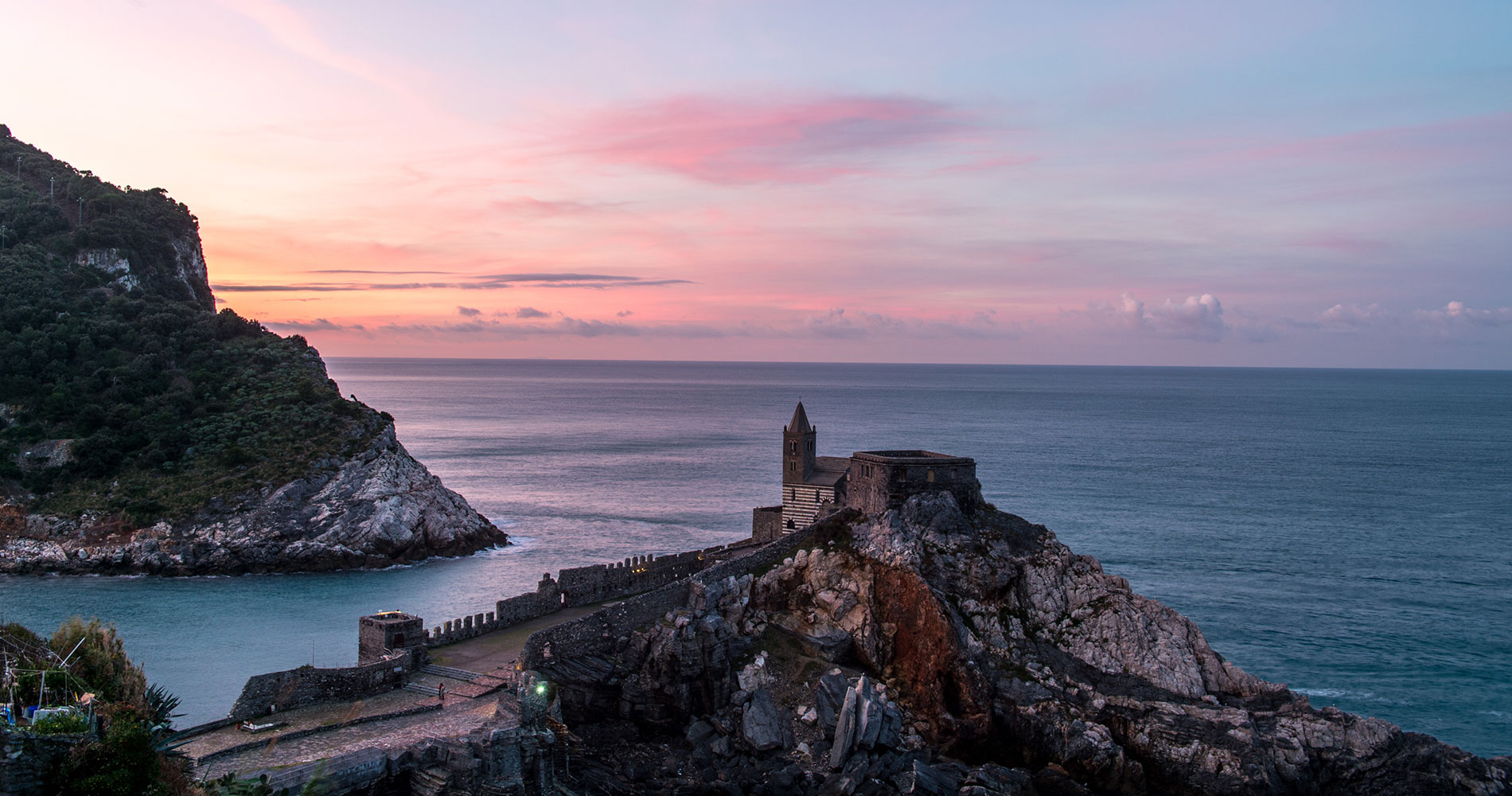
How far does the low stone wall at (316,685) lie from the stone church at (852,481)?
876 inches

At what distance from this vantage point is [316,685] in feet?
101

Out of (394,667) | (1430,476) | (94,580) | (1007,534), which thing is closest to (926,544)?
(1007,534)

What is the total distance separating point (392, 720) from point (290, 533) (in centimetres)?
4579

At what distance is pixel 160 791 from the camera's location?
17188 mm

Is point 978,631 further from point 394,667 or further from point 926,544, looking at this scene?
point 394,667

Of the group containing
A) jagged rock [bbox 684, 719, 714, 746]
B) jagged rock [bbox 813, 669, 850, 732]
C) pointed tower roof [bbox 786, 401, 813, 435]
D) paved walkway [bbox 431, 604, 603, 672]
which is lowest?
jagged rock [bbox 684, 719, 714, 746]

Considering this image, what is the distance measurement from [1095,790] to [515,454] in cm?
10788

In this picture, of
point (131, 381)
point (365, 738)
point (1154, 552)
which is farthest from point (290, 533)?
point (1154, 552)

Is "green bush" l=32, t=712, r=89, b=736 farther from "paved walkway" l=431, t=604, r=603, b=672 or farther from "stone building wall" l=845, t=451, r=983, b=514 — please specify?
"stone building wall" l=845, t=451, r=983, b=514

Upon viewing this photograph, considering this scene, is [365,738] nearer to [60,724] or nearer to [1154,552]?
[60,724]

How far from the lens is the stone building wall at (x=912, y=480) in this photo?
4625cm

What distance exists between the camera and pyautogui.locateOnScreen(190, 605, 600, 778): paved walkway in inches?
1030

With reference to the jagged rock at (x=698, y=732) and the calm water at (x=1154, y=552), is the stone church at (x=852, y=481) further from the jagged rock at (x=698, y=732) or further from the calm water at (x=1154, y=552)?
the calm water at (x=1154, y=552)

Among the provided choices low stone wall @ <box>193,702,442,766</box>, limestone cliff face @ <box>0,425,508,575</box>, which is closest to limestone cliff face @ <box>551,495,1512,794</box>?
low stone wall @ <box>193,702,442,766</box>
